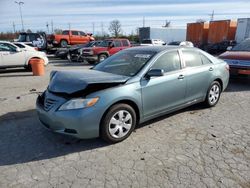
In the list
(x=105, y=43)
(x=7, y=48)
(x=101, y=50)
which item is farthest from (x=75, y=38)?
(x=7, y=48)

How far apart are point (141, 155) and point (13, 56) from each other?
9701 mm

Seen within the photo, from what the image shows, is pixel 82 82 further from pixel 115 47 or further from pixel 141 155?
pixel 115 47

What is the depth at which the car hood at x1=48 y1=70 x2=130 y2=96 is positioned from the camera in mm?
3596

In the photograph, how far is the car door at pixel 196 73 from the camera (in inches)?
191

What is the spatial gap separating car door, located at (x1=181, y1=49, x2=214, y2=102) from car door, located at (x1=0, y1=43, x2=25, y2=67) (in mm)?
8904

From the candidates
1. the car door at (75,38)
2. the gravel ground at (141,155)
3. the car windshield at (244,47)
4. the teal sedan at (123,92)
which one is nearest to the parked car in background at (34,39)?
the car door at (75,38)

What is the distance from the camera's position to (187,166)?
10.6ft

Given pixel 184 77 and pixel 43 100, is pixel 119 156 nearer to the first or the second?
pixel 43 100

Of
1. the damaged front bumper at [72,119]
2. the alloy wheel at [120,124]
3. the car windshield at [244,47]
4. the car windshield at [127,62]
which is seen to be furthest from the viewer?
the car windshield at [244,47]

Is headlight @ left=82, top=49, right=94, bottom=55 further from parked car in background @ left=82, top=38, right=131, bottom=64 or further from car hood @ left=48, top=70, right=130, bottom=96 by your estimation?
car hood @ left=48, top=70, right=130, bottom=96

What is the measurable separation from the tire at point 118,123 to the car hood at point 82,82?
15.8 inches

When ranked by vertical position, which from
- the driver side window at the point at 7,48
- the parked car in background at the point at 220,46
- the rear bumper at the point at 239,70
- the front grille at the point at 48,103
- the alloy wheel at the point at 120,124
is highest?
the driver side window at the point at 7,48

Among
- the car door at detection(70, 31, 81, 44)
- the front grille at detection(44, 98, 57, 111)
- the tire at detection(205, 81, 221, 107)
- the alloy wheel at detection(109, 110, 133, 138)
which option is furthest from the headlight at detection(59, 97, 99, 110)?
the car door at detection(70, 31, 81, 44)

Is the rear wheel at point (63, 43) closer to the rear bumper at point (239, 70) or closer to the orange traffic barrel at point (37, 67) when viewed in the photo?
the orange traffic barrel at point (37, 67)
